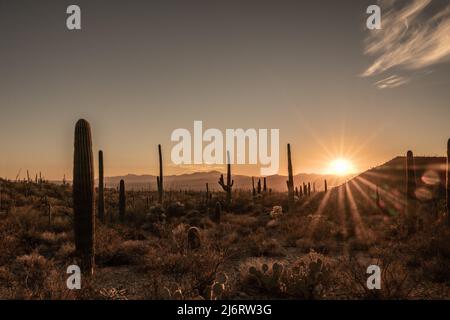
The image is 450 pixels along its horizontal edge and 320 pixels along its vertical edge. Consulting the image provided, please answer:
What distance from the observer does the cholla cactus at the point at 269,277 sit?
7410 millimetres

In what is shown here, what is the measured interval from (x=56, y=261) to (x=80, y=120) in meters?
4.46

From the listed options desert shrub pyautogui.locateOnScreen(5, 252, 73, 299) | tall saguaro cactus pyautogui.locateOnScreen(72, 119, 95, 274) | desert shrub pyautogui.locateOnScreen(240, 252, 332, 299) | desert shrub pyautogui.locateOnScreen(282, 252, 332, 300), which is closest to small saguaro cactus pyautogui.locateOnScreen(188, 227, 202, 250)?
tall saguaro cactus pyautogui.locateOnScreen(72, 119, 95, 274)

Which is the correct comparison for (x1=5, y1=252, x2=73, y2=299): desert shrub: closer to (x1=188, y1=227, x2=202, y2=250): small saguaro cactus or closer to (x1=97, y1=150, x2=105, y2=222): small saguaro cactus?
(x1=188, y1=227, x2=202, y2=250): small saguaro cactus

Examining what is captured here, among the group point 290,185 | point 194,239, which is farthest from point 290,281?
point 290,185

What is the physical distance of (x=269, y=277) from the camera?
7.59 metres

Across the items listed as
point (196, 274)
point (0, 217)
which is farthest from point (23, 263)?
point (0, 217)

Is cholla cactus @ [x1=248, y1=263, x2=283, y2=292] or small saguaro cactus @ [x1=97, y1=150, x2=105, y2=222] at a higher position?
small saguaro cactus @ [x1=97, y1=150, x2=105, y2=222]

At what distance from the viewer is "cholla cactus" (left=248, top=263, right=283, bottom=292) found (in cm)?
741

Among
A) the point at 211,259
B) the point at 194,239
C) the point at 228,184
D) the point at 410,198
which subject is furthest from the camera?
the point at 228,184

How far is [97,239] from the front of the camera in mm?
12656

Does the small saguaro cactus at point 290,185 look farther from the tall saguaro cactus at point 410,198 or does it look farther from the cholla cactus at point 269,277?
the cholla cactus at point 269,277

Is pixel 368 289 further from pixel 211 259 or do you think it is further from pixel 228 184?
pixel 228 184

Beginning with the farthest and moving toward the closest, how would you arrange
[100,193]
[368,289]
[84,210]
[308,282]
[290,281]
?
[100,193] < [84,210] < [290,281] < [308,282] < [368,289]
